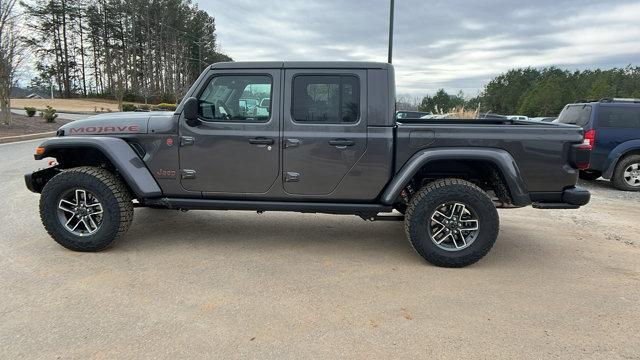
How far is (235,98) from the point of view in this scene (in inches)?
169

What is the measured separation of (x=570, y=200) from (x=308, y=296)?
2.65m

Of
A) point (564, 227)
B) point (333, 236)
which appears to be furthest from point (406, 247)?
point (564, 227)

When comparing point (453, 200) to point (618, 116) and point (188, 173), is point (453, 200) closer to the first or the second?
point (188, 173)

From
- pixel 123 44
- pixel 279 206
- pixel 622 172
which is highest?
pixel 123 44

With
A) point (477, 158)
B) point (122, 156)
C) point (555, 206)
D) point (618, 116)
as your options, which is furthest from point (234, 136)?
point (618, 116)

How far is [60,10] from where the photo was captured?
48.5 metres

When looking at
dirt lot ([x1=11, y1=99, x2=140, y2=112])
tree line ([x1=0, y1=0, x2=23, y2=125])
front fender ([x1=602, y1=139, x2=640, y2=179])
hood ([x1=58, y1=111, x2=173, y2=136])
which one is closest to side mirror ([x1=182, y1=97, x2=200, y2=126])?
hood ([x1=58, y1=111, x2=173, y2=136])

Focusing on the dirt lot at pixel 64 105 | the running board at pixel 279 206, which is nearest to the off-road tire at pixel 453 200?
the running board at pixel 279 206

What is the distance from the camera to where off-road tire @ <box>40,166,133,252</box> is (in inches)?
166

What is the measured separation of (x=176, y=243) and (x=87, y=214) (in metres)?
0.91

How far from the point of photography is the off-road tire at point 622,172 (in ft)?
27.1

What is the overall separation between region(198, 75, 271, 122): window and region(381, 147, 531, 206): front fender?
1.50 metres

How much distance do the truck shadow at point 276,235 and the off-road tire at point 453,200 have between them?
0.78 feet

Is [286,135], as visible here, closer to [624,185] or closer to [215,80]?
[215,80]
